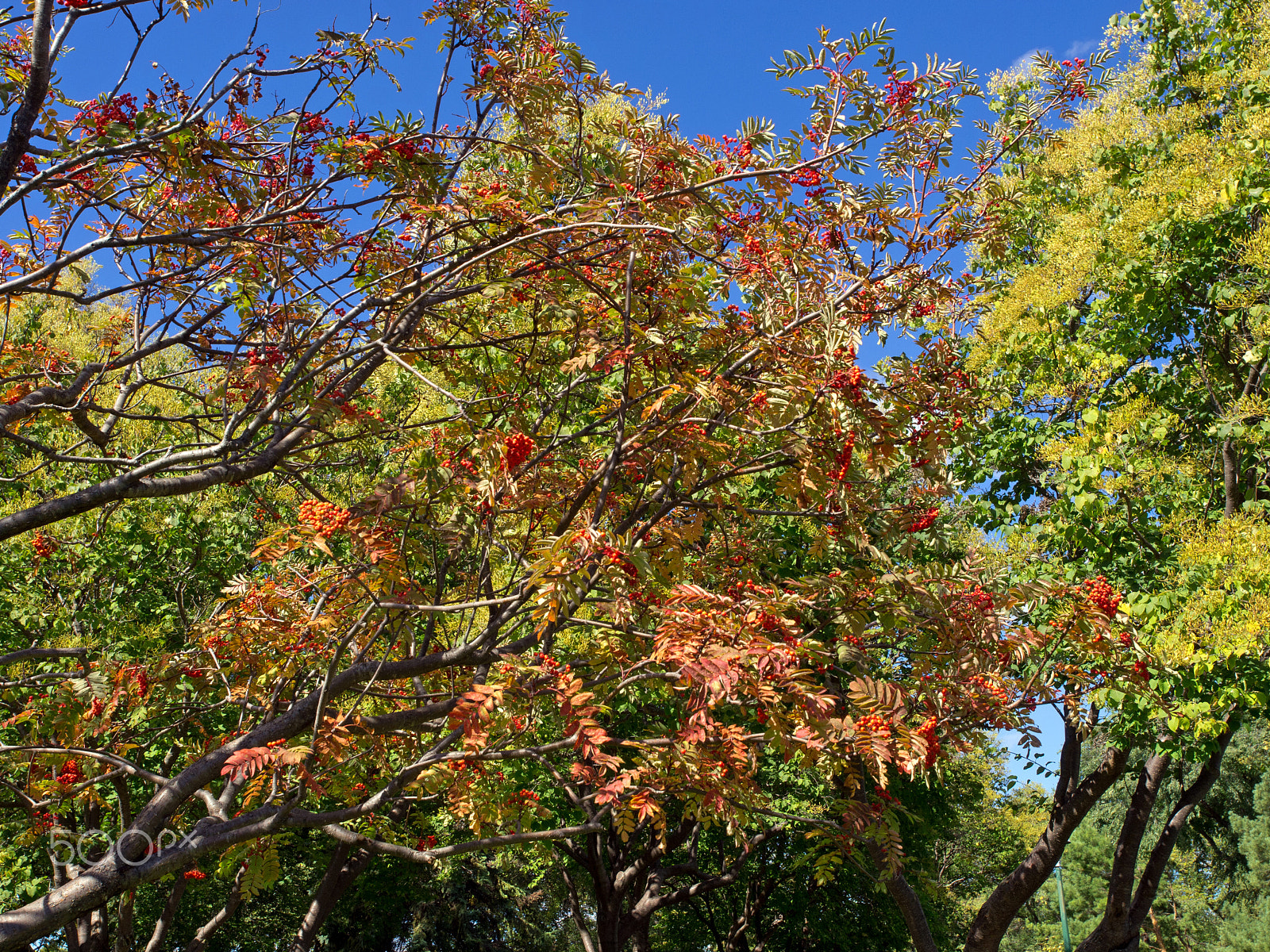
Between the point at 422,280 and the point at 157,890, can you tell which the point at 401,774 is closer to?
the point at 422,280

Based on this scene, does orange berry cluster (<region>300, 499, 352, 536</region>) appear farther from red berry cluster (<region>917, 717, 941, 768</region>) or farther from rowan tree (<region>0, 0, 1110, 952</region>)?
red berry cluster (<region>917, 717, 941, 768</region>)

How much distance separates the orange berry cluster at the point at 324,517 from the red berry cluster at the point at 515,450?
32.1 inches

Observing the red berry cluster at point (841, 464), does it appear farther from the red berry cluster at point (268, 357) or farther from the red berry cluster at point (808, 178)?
the red berry cluster at point (268, 357)

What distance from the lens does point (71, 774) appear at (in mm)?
5863

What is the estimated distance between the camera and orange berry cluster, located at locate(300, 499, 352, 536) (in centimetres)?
402

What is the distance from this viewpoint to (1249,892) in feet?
80.0

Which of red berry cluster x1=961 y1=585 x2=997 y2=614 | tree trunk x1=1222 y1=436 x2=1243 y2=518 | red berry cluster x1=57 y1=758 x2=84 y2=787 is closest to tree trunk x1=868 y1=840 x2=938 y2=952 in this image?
red berry cluster x1=961 y1=585 x2=997 y2=614

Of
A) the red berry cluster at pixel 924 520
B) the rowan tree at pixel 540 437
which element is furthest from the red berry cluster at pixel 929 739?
the red berry cluster at pixel 924 520

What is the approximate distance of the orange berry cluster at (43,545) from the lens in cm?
855

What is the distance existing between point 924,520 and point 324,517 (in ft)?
11.1

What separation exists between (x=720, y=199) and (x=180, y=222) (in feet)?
10.9

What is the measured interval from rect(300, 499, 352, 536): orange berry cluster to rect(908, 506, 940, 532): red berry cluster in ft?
10.6

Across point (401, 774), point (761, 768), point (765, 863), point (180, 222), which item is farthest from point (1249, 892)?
point (180, 222)

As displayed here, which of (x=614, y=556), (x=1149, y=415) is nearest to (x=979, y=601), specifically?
(x=614, y=556)
